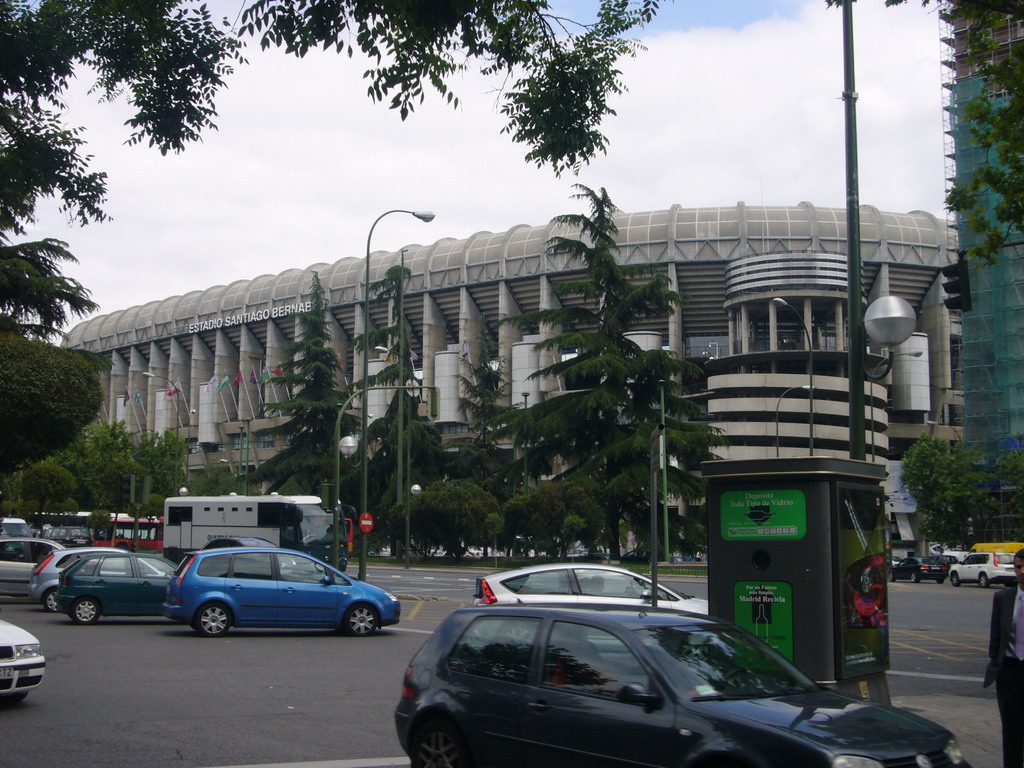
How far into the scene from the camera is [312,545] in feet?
129

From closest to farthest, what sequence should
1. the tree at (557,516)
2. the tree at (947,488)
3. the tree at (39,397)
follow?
the tree at (39,397), the tree at (557,516), the tree at (947,488)

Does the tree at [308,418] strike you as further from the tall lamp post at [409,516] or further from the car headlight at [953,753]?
the car headlight at [953,753]

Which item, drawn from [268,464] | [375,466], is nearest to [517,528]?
[375,466]

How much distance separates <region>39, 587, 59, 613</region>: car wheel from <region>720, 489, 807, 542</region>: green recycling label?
16.7 metres

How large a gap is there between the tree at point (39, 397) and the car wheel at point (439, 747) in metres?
21.1

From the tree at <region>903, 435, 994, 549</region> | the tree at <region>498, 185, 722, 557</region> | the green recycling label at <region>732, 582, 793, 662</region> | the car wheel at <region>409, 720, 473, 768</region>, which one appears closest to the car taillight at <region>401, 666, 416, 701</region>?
the car wheel at <region>409, 720, 473, 768</region>

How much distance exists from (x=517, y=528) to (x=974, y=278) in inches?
1247

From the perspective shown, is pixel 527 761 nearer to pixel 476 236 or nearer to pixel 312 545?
pixel 312 545

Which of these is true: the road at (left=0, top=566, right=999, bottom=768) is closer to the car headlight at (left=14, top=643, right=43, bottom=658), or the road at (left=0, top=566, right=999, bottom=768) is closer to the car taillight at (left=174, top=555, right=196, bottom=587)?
the car headlight at (left=14, top=643, right=43, bottom=658)

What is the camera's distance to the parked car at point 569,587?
1556 centimetres

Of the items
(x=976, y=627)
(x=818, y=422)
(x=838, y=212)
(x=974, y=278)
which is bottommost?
(x=976, y=627)

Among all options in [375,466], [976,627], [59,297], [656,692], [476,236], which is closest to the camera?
[656,692]

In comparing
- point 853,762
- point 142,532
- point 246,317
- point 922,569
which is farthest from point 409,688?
point 246,317

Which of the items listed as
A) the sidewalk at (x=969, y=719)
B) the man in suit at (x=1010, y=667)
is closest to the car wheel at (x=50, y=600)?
the sidewalk at (x=969, y=719)
